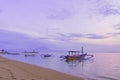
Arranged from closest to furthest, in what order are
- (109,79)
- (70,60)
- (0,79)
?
(0,79) → (109,79) → (70,60)

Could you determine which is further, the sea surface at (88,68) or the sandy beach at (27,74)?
the sea surface at (88,68)

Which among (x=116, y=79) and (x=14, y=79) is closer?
(x=14, y=79)

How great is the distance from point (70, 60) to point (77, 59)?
3291mm

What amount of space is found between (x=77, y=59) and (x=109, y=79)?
146 ft

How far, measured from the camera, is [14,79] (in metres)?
10.6

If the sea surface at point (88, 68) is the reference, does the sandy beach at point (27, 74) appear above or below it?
above

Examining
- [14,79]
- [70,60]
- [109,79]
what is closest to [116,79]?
[109,79]

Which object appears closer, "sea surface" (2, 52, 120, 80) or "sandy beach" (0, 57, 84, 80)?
"sandy beach" (0, 57, 84, 80)

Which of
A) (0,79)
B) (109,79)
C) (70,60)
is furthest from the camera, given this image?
(70,60)

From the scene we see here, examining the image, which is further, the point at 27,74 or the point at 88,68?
the point at 88,68

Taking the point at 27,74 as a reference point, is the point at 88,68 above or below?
below

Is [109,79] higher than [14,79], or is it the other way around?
[14,79]

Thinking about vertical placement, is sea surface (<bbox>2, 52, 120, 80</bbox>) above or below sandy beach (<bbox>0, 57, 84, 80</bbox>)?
below

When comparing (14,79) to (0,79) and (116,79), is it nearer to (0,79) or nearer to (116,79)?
(0,79)
